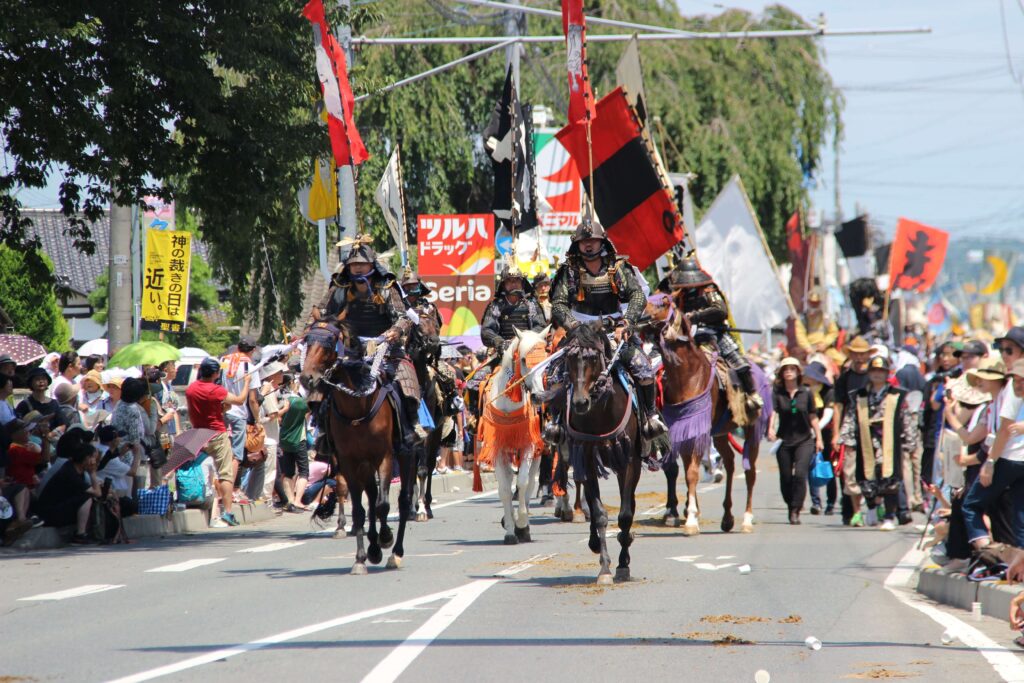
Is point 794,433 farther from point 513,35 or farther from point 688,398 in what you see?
point 513,35

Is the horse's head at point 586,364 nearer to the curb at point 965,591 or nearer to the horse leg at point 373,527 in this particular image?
the horse leg at point 373,527

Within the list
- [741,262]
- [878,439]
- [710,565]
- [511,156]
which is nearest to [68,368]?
[511,156]

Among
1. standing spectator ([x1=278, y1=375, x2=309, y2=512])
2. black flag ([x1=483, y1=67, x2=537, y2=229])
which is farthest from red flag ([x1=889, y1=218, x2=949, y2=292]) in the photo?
standing spectator ([x1=278, y1=375, x2=309, y2=512])

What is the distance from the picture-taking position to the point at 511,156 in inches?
1038

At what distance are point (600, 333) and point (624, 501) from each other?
4.69ft

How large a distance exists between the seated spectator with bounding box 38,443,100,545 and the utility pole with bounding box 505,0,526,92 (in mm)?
12674

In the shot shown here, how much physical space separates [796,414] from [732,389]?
7.52 ft

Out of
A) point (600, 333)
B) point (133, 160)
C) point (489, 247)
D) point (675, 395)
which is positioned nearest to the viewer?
point (600, 333)

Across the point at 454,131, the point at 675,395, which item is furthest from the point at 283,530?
the point at 454,131

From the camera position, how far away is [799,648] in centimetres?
922

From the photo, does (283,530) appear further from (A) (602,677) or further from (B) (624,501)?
(A) (602,677)

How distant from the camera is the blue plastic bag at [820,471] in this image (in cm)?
2017

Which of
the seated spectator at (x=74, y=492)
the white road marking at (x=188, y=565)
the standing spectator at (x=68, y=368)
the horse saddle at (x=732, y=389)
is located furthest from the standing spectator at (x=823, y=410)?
the standing spectator at (x=68, y=368)

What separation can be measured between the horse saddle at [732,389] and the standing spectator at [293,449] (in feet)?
17.4
